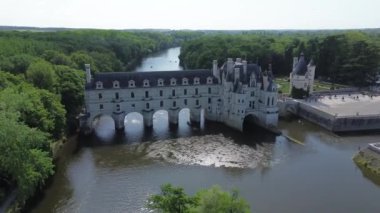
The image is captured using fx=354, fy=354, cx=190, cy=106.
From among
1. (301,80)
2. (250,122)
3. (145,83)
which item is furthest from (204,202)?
(301,80)

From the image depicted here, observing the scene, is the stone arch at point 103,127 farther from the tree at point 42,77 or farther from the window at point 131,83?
the tree at point 42,77

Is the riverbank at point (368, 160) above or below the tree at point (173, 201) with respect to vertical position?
below

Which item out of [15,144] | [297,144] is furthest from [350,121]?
Result: [15,144]

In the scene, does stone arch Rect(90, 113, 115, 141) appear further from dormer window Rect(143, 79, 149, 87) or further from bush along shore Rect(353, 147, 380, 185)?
bush along shore Rect(353, 147, 380, 185)

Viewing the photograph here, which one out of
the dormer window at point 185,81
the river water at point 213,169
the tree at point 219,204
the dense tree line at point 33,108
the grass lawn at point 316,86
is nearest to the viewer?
the tree at point 219,204

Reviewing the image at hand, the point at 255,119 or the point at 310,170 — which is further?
the point at 255,119

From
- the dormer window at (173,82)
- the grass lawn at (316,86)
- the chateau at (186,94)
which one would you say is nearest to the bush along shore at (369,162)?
the chateau at (186,94)

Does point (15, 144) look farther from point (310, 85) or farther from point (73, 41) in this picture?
point (73, 41)

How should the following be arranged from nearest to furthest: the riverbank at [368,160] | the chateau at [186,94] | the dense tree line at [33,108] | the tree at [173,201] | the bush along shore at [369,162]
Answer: the tree at [173,201] < the dense tree line at [33,108] < the bush along shore at [369,162] < the riverbank at [368,160] < the chateau at [186,94]
